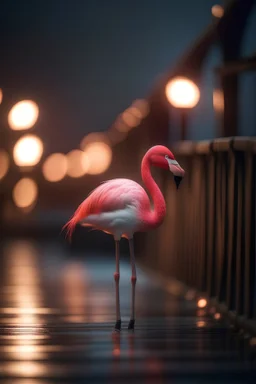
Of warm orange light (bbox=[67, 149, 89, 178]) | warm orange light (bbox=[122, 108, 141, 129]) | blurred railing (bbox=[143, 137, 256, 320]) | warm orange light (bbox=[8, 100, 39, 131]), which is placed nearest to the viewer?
blurred railing (bbox=[143, 137, 256, 320])

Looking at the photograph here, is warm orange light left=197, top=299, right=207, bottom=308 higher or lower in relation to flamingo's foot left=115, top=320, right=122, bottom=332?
higher

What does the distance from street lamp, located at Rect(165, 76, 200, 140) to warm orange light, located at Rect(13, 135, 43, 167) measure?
20.2m

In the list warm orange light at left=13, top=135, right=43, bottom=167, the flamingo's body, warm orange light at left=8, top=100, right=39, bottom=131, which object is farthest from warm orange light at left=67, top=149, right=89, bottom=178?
the flamingo's body

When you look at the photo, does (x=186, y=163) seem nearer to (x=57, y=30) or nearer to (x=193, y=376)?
(x=193, y=376)

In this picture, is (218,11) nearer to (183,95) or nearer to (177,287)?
(177,287)

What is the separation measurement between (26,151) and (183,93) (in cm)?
2115

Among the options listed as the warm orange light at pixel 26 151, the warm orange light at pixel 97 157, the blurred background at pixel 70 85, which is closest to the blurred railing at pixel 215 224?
the blurred background at pixel 70 85

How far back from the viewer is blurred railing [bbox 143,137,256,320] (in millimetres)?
6812

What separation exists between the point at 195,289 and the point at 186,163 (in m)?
1.13

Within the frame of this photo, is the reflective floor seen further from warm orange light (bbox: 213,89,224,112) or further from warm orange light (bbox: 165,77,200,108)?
warm orange light (bbox: 165,77,200,108)

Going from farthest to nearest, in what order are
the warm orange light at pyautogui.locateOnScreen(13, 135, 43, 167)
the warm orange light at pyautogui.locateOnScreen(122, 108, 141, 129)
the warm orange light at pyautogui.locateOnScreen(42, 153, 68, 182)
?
the warm orange light at pyautogui.locateOnScreen(42, 153, 68, 182) < the warm orange light at pyautogui.locateOnScreen(13, 135, 43, 167) < the warm orange light at pyautogui.locateOnScreen(122, 108, 141, 129)

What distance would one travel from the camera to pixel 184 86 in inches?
478

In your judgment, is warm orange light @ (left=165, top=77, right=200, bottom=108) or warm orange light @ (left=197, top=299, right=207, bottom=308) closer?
warm orange light @ (left=197, top=299, right=207, bottom=308)

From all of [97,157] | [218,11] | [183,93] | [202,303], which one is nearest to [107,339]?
[202,303]
